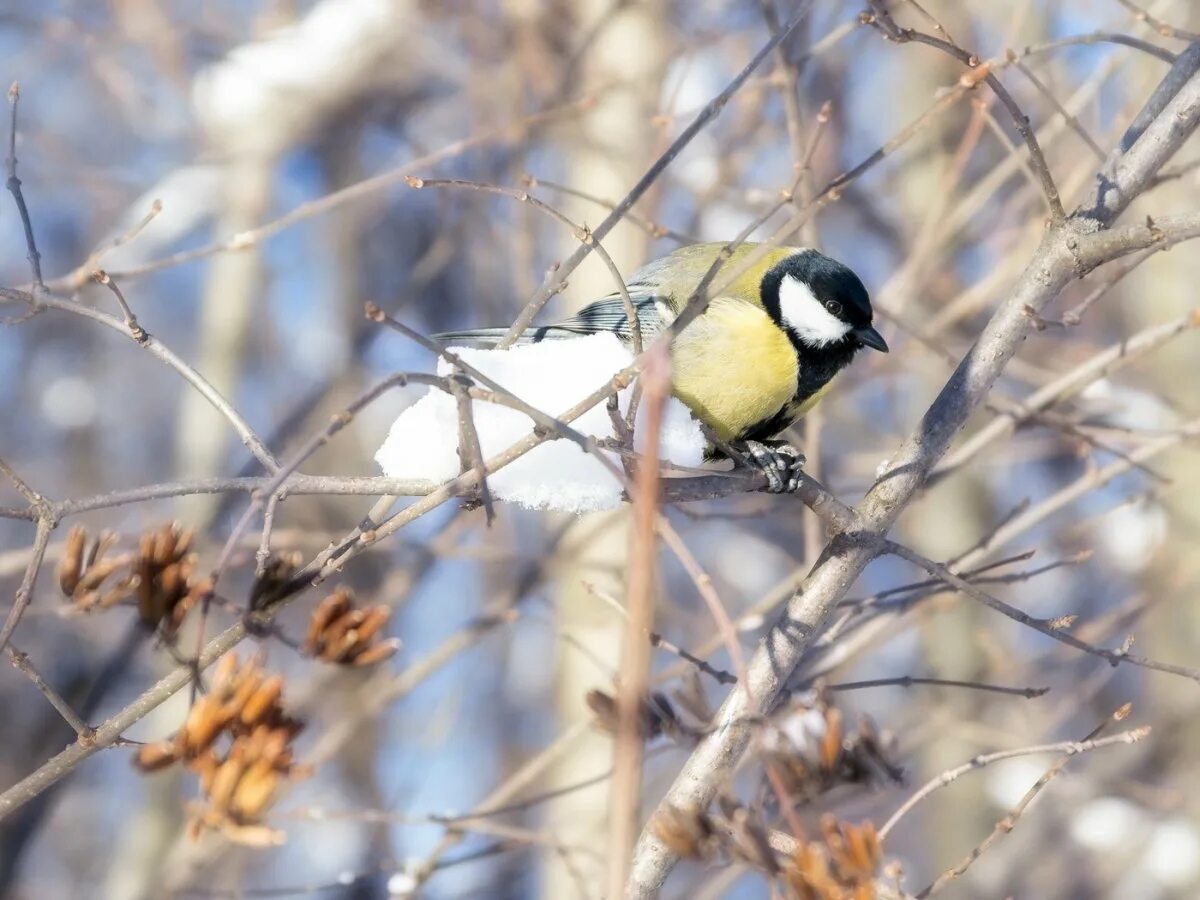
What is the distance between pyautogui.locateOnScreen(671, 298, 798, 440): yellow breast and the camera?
2553mm

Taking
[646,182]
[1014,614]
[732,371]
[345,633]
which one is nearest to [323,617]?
[345,633]

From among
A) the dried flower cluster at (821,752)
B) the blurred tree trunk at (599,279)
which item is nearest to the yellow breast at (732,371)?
the dried flower cluster at (821,752)

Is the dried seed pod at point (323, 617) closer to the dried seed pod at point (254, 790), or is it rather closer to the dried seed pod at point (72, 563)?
the dried seed pod at point (254, 790)

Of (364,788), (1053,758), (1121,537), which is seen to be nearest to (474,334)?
(1053,758)

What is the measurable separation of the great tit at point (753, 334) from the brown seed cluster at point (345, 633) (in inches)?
35.1

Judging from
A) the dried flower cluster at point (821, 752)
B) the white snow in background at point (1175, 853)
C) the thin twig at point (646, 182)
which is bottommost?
the white snow in background at point (1175, 853)

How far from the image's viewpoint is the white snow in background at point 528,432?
1841 mm

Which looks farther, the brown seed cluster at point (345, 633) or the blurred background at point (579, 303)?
the blurred background at point (579, 303)

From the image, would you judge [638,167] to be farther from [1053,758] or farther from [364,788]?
[364,788]

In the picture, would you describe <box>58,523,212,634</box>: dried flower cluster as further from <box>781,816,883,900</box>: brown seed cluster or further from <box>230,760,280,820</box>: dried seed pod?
<box>781,816,883,900</box>: brown seed cluster

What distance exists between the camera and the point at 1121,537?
5766 mm

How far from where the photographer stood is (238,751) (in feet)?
4.92

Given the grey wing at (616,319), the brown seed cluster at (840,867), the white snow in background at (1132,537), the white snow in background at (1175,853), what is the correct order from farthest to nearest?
the white snow in background at (1132,537), the white snow in background at (1175,853), the grey wing at (616,319), the brown seed cluster at (840,867)

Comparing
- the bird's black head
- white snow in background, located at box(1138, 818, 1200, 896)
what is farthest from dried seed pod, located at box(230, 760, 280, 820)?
white snow in background, located at box(1138, 818, 1200, 896)
